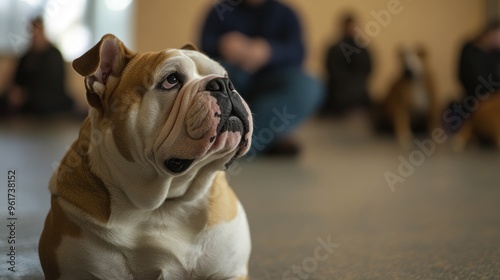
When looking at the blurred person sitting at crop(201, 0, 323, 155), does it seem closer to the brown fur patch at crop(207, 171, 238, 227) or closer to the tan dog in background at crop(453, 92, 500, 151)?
the tan dog in background at crop(453, 92, 500, 151)

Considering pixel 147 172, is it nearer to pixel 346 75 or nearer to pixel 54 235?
pixel 54 235

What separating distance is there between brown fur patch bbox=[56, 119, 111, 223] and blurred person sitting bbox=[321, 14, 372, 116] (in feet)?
24.9

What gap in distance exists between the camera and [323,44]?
386 inches

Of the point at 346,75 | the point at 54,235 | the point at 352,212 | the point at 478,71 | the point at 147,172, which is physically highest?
the point at 147,172

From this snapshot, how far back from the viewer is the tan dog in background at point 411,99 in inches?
213

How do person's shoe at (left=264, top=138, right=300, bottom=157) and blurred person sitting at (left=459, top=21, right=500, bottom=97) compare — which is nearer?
person's shoe at (left=264, top=138, right=300, bottom=157)

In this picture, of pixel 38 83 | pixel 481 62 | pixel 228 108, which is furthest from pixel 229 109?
pixel 38 83

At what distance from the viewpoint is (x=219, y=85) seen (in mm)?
1146

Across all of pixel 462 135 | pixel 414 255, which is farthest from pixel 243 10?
pixel 414 255

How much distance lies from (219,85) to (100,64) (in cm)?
22

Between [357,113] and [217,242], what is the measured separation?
7429 mm

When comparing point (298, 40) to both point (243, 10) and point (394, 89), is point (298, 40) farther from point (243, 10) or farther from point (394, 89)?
point (394, 89)

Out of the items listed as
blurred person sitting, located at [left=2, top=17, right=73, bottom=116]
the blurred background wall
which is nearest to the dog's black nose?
blurred person sitting, located at [left=2, top=17, right=73, bottom=116]

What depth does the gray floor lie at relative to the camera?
59.9 inches
